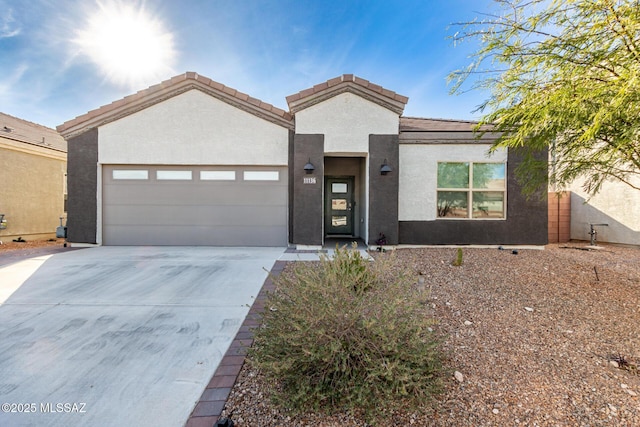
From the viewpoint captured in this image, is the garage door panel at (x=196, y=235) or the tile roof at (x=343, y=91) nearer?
the tile roof at (x=343, y=91)

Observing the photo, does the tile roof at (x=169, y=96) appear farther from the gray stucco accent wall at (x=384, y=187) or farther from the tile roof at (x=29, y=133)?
the tile roof at (x=29, y=133)

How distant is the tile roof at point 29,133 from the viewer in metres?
9.30

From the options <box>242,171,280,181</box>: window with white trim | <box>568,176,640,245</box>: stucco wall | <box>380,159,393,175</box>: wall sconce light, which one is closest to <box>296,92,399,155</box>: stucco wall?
<box>380,159,393,175</box>: wall sconce light

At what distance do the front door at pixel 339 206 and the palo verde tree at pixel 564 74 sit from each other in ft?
20.1

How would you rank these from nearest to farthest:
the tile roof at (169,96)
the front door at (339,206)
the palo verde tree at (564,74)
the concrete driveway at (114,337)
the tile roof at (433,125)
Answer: the concrete driveway at (114,337)
the palo verde tree at (564,74)
the tile roof at (169,96)
the tile roof at (433,125)
the front door at (339,206)

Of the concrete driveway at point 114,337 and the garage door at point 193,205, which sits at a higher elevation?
the garage door at point 193,205

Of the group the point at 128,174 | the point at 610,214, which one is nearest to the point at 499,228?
the point at 610,214

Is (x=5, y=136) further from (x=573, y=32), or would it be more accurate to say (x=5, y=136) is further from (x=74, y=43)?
(x=573, y=32)

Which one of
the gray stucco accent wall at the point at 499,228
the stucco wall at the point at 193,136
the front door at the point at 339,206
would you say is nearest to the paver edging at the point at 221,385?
the stucco wall at the point at 193,136

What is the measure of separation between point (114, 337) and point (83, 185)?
278 inches

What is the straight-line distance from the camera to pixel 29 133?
1034 centimetres

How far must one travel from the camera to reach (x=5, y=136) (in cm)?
866

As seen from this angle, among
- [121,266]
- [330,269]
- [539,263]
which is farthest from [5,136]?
[539,263]

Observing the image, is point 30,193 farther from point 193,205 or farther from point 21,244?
point 193,205
